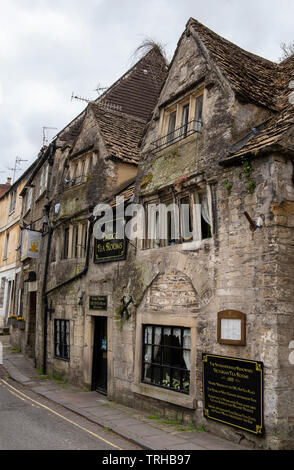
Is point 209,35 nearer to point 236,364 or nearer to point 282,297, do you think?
point 282,297

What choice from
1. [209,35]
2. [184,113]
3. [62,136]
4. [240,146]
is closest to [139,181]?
[184,113]

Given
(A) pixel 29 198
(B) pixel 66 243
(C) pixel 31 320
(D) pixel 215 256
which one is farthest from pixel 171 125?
(A) pixel 29 198

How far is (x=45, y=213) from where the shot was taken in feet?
54.9

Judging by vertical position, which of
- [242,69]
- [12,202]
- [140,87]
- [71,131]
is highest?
[140,87]

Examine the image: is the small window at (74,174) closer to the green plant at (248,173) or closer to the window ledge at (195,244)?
the window ledge at (195,244)

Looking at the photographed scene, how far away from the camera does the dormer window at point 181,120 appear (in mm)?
9258

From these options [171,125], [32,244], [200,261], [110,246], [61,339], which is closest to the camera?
[200,261]

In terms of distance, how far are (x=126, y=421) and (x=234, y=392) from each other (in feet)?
9.22

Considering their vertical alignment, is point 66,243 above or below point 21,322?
above

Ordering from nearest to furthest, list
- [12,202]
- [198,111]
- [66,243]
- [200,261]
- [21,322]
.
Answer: [200,261] → [198,111] → [66,243] → [21,322] → [12,202]

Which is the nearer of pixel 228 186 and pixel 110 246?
pixel 228 186

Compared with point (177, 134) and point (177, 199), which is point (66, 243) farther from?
point (177, 134)

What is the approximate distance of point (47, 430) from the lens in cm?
797

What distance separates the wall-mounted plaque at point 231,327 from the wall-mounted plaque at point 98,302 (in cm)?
478
